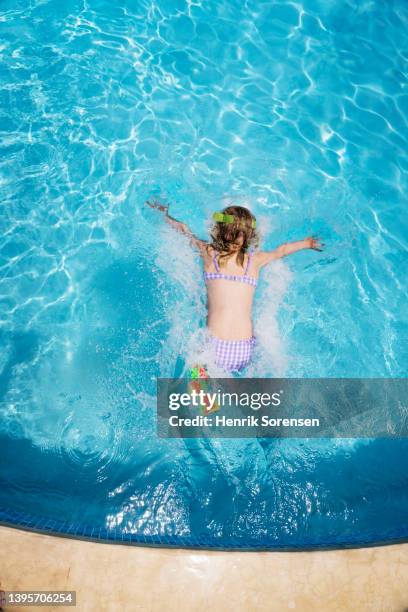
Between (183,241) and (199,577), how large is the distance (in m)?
3.76

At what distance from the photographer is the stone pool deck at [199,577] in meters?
4.00

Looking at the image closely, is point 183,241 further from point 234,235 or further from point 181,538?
point 181,538

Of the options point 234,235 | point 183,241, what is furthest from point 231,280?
point 183,241

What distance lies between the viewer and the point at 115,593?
400 cm

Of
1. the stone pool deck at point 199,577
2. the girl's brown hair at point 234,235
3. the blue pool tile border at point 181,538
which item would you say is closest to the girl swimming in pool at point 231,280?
the girl's brown hair at point 234,235

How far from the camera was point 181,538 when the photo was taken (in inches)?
180

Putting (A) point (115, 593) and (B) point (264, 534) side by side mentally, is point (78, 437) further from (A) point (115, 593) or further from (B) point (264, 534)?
(B) point (264, 534)

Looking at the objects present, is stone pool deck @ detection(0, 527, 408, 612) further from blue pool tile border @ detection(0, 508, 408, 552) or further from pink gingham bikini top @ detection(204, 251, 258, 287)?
pink gingham bikini top @ detection(204, 251, 258, 287)

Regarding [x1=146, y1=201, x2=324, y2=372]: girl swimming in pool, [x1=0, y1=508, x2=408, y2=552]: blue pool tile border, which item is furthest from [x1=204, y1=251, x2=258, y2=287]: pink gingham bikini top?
[x1=0, y1=508, x2=408, y2=552]: blue pool tile border

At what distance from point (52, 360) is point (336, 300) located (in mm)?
3650

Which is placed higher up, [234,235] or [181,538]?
[234,235]

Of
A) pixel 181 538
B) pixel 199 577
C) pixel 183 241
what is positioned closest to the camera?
pixel 199 577

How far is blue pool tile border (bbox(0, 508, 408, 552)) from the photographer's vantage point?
4246mm

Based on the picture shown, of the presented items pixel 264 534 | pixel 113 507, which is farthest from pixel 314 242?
pixel 113 507
